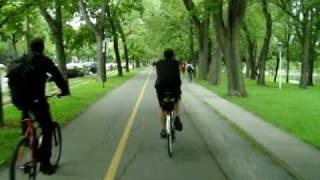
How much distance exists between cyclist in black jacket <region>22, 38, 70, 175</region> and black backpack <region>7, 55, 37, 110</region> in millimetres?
56

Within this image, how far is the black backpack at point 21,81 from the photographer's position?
775cm

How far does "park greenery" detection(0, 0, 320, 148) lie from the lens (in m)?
25.5

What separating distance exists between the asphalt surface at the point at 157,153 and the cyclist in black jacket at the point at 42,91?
28.0 inches

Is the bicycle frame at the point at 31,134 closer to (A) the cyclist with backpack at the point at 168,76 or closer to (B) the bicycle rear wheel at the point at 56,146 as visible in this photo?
(B) the bicycle rear wheel at the point at 56,146

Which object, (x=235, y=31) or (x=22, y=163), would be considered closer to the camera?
(x=22, y=163)

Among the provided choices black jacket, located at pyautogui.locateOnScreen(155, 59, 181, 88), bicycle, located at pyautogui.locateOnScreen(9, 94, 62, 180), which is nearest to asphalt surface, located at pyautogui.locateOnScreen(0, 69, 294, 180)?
bicycle, located at pyautogui.locateOnScreen(9, 94, 62, 180)

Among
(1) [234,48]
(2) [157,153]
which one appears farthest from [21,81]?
(1) [234,48]

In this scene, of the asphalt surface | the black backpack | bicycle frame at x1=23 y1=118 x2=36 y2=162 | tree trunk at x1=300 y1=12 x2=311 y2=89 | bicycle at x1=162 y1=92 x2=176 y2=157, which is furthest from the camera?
tree trunk at x1=300 y1=12 x2=311 y2=89

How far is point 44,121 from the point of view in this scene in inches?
316

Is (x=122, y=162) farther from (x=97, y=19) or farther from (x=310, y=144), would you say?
(x=97, y=19)

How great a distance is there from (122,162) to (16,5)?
7.34m

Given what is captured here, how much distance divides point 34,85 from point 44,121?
52 centimetres

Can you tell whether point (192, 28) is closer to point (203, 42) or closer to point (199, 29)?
point (203, 42)

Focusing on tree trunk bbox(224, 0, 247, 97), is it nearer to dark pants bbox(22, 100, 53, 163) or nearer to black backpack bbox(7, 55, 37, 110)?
dark pants bbox(22, 100, 53, 163)
